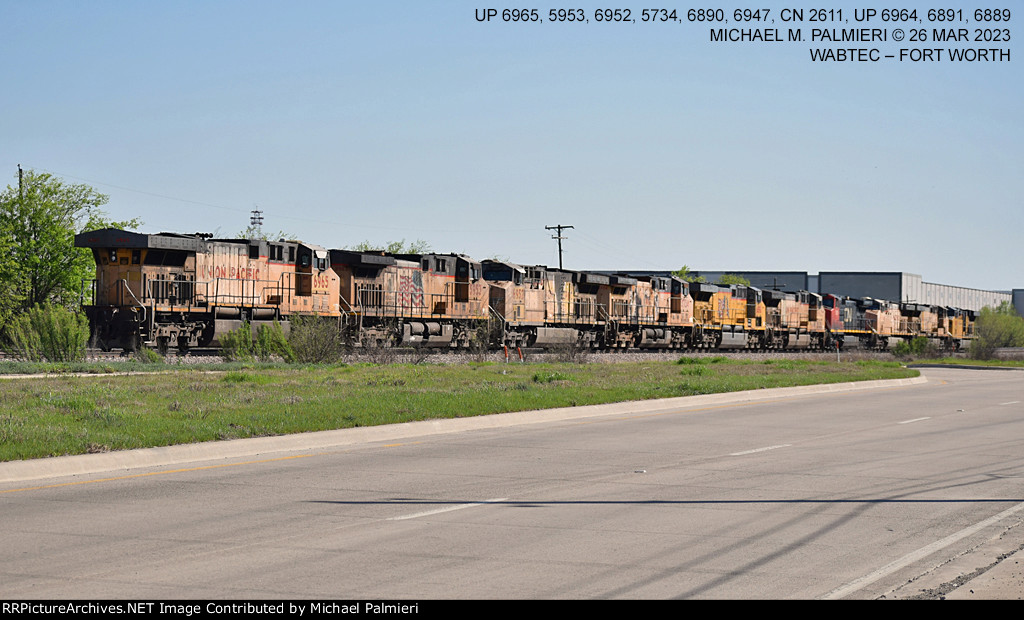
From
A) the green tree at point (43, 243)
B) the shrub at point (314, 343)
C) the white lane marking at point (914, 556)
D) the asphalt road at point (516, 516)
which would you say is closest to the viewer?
the white lane marking at point (914, 556)

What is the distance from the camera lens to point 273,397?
1927cm

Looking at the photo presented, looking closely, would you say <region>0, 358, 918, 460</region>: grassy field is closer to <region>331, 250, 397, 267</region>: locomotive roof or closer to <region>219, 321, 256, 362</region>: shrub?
<region>219, 321, 256, 362</region>: shrub

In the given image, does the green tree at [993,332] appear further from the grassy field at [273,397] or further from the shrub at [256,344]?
the shrub at [256,344]

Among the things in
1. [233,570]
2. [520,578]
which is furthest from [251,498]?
[520,578]

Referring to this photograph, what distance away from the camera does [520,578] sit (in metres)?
6.95

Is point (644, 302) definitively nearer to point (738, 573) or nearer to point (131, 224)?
point (131, 224)

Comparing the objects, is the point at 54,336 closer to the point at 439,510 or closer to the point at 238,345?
the point at 238,345

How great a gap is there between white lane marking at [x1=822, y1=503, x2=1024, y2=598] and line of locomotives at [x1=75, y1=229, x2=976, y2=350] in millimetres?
28476

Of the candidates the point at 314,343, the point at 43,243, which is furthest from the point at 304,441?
the point at 43,243

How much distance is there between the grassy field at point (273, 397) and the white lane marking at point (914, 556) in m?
9.16

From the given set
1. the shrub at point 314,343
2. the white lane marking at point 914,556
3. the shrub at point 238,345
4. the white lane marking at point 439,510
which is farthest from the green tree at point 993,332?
the white lane marking at point 439,510

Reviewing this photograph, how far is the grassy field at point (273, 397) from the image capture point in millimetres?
13906

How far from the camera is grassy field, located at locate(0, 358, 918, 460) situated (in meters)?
13.9

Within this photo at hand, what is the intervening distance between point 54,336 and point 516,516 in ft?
85.8
